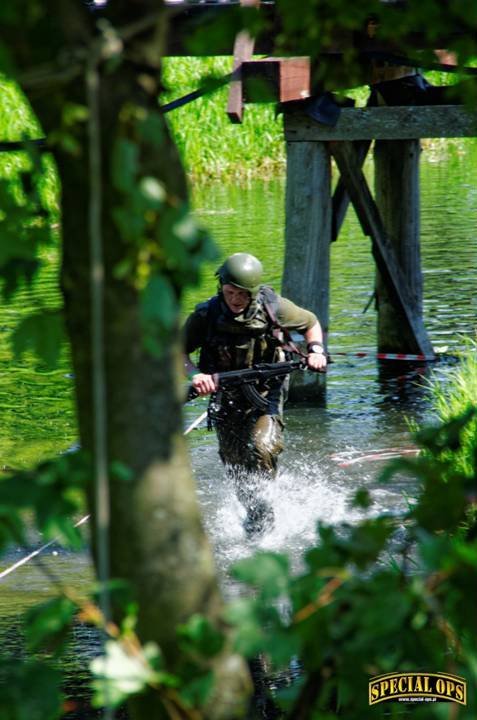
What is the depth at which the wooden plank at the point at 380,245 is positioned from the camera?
375 inches

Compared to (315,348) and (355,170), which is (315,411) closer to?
(355,170)

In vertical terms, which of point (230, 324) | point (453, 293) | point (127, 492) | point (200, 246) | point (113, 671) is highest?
point (200, 246)

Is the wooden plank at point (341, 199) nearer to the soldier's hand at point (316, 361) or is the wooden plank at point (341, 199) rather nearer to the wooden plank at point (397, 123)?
the wooden plank at point (397, 123)

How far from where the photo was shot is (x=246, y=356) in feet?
23.6

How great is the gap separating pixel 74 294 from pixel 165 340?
0.21 metres

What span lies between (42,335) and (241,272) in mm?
4569

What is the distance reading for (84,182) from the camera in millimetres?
2232

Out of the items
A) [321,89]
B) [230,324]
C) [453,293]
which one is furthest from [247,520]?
[453,293]

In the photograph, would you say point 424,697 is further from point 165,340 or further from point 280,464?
point 280,464

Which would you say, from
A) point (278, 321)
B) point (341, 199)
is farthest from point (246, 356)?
point (341, 199)

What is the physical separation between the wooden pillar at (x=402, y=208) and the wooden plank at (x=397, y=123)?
2039mm

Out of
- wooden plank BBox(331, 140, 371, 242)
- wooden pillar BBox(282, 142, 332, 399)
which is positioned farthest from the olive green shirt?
wooden plank BBox(331, 140, 371, 242)

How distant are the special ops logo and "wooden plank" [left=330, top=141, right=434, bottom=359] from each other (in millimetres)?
6187

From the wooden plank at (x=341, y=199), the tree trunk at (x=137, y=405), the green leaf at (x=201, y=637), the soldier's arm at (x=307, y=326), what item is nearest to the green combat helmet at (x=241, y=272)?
the soldier's arm at (x=307, y=326)
